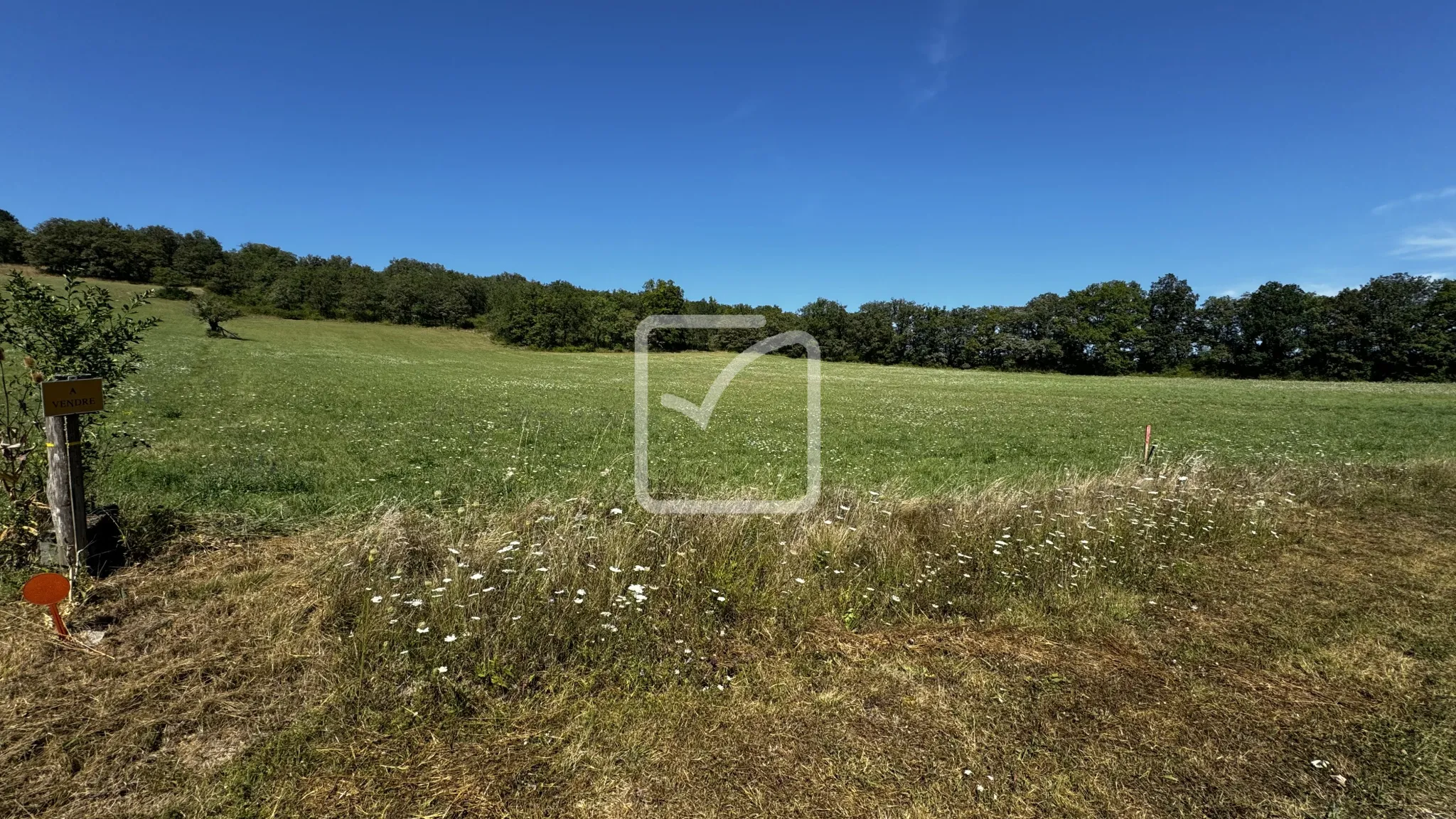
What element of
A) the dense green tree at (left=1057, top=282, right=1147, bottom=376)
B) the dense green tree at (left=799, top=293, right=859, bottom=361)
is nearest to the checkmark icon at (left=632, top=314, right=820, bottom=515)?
the dense green tree at (left=799, top=293, right=859, bottom=361)

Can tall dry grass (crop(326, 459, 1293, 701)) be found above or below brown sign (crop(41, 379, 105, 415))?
below

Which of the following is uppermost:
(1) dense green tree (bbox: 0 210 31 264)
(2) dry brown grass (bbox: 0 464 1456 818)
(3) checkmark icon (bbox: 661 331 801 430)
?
(1) dense green tree (bbox: 0 210 31 264)

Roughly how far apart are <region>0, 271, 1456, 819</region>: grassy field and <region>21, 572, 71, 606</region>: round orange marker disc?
1.03 feet

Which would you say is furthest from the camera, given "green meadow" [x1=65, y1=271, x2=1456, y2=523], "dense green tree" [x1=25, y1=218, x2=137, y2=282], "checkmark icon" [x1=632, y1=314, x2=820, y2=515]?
"dense green tree" [x1=25, y1=218, x2=137, y2=282]

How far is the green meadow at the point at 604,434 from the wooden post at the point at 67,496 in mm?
1725

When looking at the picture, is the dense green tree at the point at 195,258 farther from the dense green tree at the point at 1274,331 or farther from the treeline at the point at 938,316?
the dense green tree at the point at 1274,331

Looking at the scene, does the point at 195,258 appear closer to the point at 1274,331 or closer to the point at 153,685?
the point at 153,685

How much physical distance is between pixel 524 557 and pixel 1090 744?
418cm

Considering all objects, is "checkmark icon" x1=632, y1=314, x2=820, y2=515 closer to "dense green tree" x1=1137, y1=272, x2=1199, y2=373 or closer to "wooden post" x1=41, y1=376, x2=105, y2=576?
"wooden post" x1=41, y1=376, x2=105, y2=576

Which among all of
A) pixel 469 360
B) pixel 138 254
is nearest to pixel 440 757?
pixel 469 360

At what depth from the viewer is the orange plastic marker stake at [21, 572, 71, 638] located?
3.66 metres

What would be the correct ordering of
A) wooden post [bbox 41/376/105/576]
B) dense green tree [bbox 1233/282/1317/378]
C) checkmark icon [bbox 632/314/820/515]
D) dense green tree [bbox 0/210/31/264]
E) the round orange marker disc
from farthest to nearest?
dense green tree [bbox 1233/282/1317/378]
dense green tree [bbox 0/210/31/264]
checkmark icon [bbox 632/314/820/515]
wooden post [bbox 41/376/105/576]
the round orange marker disc

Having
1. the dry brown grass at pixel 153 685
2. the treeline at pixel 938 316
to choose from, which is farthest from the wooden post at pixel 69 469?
the treeline at pixel 938 316

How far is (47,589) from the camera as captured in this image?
146 inches
